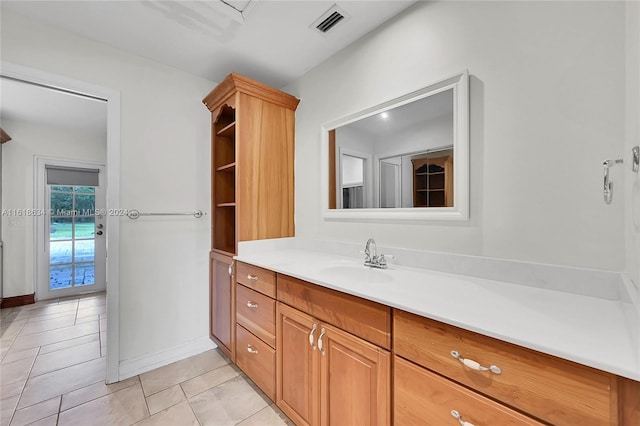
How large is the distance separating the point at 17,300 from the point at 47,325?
939 millimetres

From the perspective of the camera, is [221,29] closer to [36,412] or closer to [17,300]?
[36,412]

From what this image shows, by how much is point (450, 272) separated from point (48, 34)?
9.18ft

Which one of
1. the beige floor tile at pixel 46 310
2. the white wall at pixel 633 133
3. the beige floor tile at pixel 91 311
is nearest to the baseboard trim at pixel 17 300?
the beige floor tile at pixel 46 310

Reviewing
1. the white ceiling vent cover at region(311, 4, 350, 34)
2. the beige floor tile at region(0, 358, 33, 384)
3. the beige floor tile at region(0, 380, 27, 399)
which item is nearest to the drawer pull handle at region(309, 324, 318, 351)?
the white ceiling vent cover at region(311, 4, 350, 34)

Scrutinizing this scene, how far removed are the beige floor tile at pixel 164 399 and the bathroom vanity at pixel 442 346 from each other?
556 mm

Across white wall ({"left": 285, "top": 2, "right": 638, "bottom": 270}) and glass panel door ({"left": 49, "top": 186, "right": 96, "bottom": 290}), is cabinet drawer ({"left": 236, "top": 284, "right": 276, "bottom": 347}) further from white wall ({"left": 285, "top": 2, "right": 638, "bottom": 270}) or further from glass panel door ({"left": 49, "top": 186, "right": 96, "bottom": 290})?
glass panel door ({"left": 49, "top": 186, "right": 96, "bottom": 290})

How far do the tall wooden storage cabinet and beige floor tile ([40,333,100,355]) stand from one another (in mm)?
1236

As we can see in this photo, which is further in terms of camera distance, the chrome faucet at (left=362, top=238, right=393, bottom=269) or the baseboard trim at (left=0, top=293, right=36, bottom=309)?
the baseboard trim at (left=0, top=293, right=36, bottom=309)

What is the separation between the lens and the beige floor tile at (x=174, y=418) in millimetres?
1425

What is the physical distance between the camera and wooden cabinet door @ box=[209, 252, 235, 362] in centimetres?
189

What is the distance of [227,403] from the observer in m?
1.57

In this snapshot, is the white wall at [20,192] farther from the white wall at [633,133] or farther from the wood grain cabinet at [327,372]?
the white wall at [633,133]

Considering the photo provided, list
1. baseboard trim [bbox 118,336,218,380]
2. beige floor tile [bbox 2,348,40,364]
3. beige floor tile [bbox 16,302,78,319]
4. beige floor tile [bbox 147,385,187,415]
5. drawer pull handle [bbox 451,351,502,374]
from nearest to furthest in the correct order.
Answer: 1. drawer pull handle [bbox 451,351,502,374]
2. beige floor tile [bbox 147,385,187,415]
3. baseboard trim [bbox 118,336,218,380]
4. beige floor tile [bbox 2,348,40,364]
5. beige floor tile [bbox 16,302,78,319]

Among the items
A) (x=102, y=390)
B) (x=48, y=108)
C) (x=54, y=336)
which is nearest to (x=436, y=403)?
(x=102, y=390)
